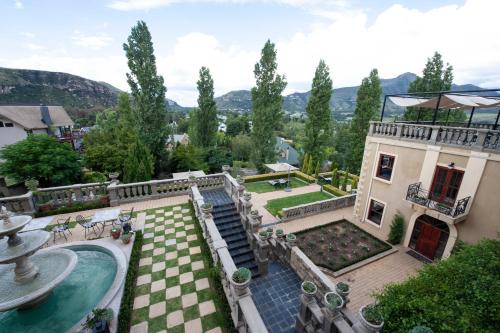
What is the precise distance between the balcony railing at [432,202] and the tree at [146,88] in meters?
21.6

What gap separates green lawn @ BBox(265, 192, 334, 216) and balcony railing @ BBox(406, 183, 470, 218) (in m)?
7.91

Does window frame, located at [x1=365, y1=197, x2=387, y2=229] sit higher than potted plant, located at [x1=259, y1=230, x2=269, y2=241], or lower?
lower

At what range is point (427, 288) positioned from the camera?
4527 mm

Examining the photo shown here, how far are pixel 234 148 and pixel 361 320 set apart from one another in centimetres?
4125

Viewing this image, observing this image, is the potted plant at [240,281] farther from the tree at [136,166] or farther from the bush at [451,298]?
the tree at [136,166]

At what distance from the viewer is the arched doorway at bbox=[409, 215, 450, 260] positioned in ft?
34.8

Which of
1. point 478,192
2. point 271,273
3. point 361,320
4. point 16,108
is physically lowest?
point 271,273

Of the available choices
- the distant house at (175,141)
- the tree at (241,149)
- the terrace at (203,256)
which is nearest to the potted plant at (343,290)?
the terrace at (203,256)

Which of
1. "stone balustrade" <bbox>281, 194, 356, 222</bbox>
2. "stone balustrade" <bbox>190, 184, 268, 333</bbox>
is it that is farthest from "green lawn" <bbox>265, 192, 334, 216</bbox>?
"stone balustrade" <bbox>190, 184, 268, 333</bbox>

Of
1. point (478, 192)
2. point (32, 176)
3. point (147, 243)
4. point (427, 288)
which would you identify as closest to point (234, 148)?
point (32, 176)

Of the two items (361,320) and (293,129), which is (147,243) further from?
(293,129)

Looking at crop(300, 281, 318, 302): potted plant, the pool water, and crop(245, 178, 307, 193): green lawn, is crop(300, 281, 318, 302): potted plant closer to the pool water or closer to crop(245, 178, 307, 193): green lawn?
the pool water

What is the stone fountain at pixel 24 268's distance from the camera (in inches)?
234

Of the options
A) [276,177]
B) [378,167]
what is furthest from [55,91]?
[378,167]
